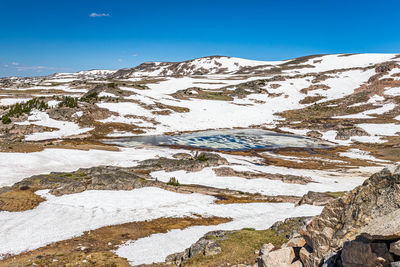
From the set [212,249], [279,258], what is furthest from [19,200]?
[279,258]

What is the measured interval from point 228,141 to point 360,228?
70.0 metres

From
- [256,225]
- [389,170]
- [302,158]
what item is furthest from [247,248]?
[302,158]

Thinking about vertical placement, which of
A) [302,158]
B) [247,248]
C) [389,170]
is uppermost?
[389,170]

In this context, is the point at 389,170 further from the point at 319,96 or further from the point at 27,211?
the point at 319,96

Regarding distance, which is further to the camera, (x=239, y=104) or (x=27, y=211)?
(x=239, y=104)

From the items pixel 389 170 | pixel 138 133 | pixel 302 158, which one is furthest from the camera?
pixel 138 133

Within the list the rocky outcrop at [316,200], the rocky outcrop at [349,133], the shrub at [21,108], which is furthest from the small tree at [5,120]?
the rocky outcrop at [349,133]

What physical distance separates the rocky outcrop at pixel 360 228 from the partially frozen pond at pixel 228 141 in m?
57.7

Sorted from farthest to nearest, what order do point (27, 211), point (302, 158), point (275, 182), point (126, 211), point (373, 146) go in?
point (373, 146)
point (302, 158)
point (275, 182)
point (126, 211)
point (27, 211)

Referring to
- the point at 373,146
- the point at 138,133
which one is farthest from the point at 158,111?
the point at 373,146

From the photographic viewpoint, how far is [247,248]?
1505cm

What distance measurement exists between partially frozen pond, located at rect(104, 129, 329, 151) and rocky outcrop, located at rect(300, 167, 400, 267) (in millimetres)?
57681

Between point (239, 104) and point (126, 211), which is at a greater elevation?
point (239, 104)

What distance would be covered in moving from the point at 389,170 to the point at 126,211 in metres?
22.8
